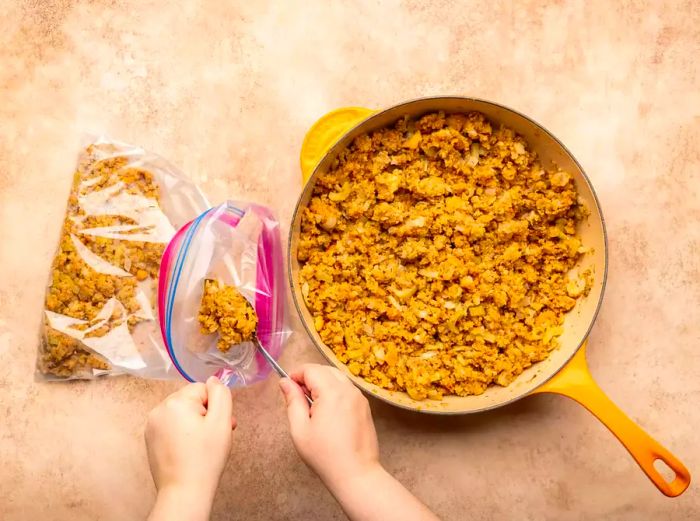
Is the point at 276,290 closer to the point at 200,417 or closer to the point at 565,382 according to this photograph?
the point at 200,417

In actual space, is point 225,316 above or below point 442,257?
below

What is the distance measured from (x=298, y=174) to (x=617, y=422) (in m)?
0.68

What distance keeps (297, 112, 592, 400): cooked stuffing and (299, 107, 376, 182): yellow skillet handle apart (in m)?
0.05

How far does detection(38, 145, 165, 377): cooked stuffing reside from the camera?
1168 mm

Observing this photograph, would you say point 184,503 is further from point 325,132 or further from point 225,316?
point 325,132

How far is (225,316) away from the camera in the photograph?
107cm

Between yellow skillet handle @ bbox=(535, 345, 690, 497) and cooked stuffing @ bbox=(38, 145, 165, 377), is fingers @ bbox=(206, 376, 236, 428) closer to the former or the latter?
cooked stuffing @ bbox=(38, 145, 165, 377)

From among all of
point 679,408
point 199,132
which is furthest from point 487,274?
point 199,132

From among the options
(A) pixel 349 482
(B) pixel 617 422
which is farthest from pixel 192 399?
(B) pixel 617 422

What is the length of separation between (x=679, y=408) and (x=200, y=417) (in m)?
0.86

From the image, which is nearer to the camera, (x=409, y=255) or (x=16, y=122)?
(x=409, y=255)

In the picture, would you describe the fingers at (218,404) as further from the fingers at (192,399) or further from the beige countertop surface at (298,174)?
the beige countertop surface at (298,174)

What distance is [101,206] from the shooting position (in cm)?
119

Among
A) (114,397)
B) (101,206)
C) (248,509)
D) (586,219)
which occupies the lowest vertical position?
(248,509)
